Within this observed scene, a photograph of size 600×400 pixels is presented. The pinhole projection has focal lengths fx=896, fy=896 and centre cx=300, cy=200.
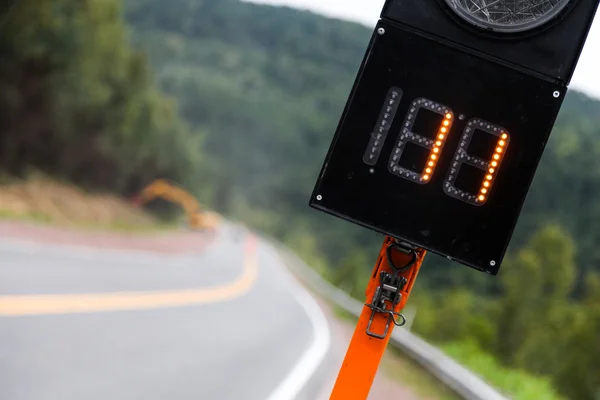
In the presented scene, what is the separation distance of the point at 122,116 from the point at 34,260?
34.8 m

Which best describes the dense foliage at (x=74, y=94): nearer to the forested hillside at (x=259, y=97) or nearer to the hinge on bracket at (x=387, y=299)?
the forested hillside at (x=259, y=97)

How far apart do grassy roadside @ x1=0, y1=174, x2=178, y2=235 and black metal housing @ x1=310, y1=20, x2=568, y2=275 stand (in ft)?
68.5

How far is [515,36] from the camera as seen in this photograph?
3867mm

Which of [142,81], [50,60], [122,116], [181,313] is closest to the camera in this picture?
[181,313]

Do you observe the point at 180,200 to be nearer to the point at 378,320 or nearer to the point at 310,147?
the point at 310,147

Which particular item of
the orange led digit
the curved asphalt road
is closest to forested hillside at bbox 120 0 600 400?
the orange led digit

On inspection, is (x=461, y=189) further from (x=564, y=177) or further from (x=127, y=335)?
(x=564, y=177)

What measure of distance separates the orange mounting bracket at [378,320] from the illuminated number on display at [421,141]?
47 centimetres

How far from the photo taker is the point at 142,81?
53500 mm

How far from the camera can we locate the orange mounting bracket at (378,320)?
4.22m

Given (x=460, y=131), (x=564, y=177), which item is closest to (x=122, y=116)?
(x=564, y=177)

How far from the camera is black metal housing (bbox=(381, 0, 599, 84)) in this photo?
3.84 m

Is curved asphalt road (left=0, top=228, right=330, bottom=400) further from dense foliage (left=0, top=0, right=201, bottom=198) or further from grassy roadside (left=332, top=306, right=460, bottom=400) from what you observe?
dense foliage (left=0, top=0, right=201, bottom=198)

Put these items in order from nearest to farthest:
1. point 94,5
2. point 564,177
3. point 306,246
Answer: point 564,177 → point 94,5 → point 306,246
